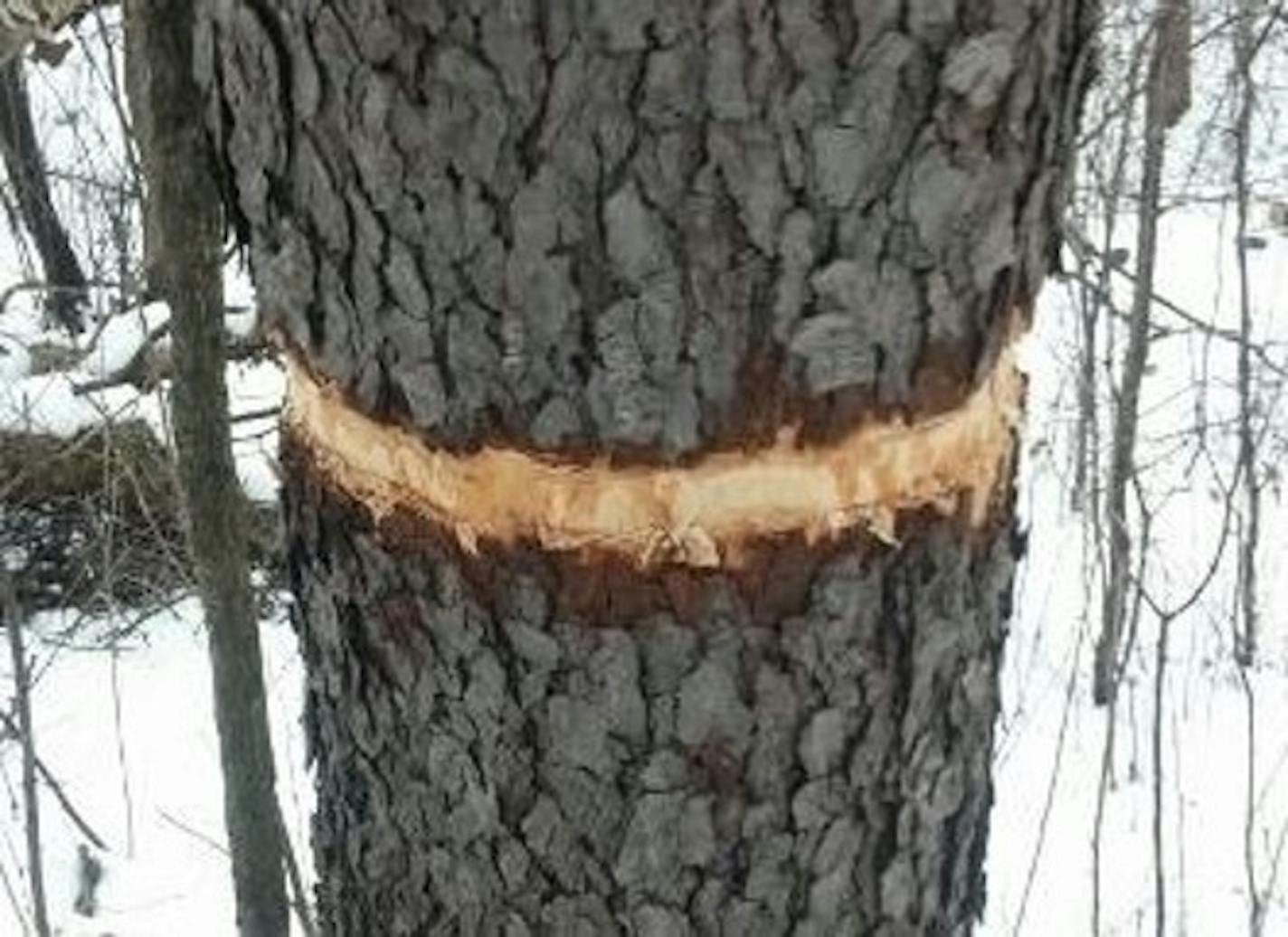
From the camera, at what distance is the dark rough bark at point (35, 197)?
5215 millimetres

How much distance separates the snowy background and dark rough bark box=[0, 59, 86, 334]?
171mm

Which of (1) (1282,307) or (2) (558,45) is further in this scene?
(1) (1282,307)

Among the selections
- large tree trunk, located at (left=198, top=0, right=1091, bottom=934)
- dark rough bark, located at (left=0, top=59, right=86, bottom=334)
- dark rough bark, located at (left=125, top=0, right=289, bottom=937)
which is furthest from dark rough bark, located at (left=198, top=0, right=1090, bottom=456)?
dark rough bark, located at (left=0, top=59, right=86, bottom=334)

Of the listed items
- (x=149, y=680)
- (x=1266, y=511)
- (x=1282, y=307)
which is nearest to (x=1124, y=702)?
(x=1266, y=511)

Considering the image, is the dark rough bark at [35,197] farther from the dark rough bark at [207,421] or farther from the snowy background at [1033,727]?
the dark rough bark at [207,421]

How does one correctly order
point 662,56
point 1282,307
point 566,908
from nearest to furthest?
1. point 662,56
2. point 566,908
3. point 1282,307

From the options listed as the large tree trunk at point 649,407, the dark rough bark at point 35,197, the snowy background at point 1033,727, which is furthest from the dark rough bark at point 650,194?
the dark rough bark at point 35,197

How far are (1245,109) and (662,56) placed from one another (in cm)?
333

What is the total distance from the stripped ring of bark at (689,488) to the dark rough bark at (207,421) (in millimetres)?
168

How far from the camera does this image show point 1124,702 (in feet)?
13.5

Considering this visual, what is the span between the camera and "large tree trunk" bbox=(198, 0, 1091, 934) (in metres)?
0.60

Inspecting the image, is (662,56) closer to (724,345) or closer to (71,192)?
(724,345)

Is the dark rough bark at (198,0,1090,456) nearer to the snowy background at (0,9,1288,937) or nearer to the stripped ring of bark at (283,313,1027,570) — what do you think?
the stripped ring of bark at (283,313,1027,570)

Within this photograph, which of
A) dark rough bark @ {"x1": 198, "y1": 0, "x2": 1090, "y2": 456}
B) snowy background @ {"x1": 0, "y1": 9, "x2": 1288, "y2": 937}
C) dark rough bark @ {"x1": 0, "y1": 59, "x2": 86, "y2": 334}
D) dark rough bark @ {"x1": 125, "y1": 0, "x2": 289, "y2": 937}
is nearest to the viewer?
dark rough bark @ {"x1": 198, "y1": 0, "x2": 1090, "y2": 456}
